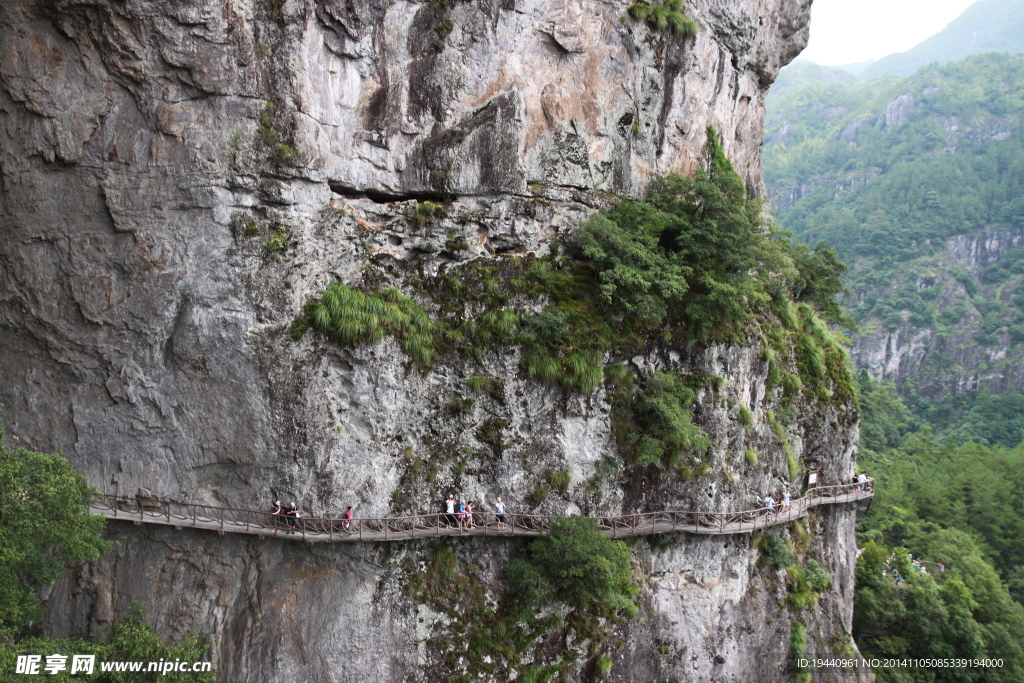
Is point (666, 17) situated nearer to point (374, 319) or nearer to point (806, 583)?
point (374, 319)

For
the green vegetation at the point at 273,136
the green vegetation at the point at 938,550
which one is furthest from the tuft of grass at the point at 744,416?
the green vegetation at the point at 273,136

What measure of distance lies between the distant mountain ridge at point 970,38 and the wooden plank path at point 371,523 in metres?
198

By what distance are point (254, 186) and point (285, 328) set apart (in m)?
3.35

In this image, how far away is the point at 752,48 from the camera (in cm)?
2086

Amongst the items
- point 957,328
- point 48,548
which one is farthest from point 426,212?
point 957,328

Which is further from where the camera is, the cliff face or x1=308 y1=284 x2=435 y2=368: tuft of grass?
the cliff face

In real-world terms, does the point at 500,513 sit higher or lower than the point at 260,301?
lower

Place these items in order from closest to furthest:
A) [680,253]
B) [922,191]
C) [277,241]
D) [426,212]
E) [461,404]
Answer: [277,241]
[461,404]
[426,212]
[680,253]
[922,191]

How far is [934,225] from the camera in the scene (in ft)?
258

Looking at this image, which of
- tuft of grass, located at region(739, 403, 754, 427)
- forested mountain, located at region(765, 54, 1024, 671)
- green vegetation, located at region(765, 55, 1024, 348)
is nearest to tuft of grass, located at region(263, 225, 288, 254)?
tuft of grass, located at region(739, 403, 754, 427)

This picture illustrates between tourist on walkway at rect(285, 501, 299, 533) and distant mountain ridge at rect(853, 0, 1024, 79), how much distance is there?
204 m

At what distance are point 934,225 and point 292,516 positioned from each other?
9050 centimetres

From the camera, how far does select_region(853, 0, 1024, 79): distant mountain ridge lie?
162500 millimetres

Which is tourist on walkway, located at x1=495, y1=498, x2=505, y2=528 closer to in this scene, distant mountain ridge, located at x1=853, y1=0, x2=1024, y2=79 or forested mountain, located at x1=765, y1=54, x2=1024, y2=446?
forested mountain, located at x1=765, y1=54, x2=1024, y2=446
